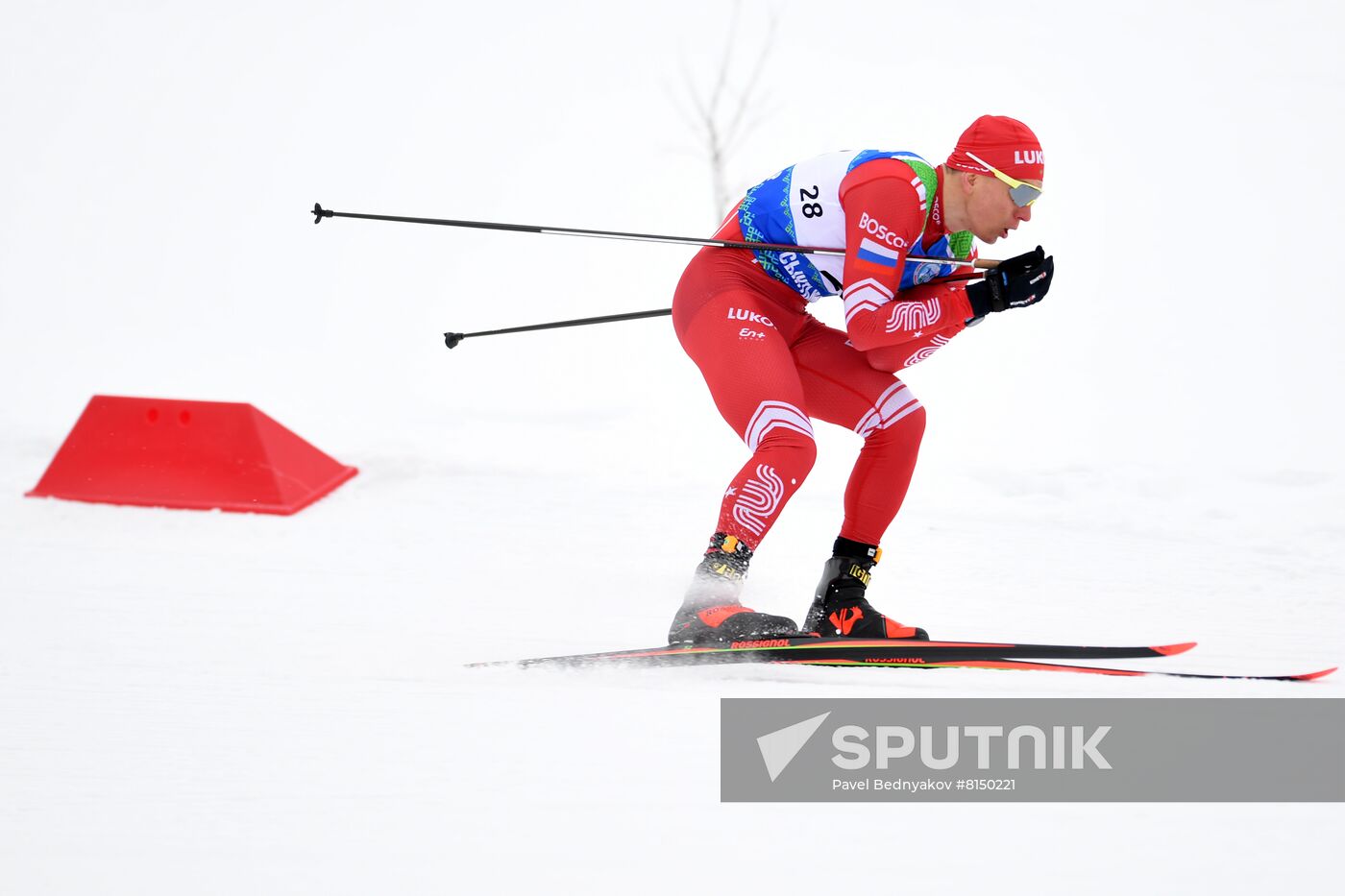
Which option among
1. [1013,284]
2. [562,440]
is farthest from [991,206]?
[562,440]

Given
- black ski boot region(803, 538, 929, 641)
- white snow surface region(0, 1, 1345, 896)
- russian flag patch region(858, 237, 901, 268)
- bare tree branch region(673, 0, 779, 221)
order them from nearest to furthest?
white snow surface region(0, 1, 1345, 896) < russian flag patch region(858, 237, 901, 268) < black ski boot region(803, 538, 929, 641) < bare tree branch region(673, 0, 779, 221)

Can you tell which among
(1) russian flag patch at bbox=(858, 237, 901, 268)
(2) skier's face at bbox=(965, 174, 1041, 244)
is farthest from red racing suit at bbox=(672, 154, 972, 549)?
(2) skier's face at bbox=(965, 174, 1041, 244)

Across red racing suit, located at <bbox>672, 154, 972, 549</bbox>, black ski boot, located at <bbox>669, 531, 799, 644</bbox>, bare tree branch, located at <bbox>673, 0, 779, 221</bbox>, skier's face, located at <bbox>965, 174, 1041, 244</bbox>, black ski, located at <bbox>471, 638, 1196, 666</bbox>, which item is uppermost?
bare tree branch, located at <bbox>673, 0, 779, 221</bbox>

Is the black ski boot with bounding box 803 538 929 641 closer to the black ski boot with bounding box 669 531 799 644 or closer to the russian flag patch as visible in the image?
the black ski boot with bounding box 669 531 799 644

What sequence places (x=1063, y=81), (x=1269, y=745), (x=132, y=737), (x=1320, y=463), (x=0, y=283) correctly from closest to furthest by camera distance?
1. (x=1269, y=745)
2. (x=132, y=737)
3. (x=1320, y=463)
4. (x=0, y=283)
5. (x=1063, y=81)

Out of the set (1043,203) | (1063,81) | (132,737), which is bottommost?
(132,737)

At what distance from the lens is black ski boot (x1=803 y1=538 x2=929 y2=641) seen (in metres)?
3.32

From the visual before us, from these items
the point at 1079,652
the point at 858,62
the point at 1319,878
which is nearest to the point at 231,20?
the point at 858,62

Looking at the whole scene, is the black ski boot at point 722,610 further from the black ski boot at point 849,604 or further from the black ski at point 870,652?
the black ski boot at point 849,604

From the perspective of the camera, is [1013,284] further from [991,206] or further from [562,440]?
[562,440]

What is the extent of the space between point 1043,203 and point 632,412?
582cm

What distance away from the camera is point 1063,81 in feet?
40.0

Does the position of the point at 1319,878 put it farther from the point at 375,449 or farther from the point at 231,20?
the point at 231,20

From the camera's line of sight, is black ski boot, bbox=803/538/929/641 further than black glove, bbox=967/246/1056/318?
Yes
